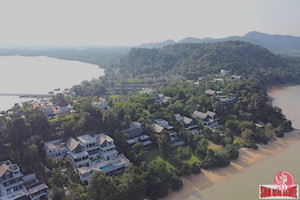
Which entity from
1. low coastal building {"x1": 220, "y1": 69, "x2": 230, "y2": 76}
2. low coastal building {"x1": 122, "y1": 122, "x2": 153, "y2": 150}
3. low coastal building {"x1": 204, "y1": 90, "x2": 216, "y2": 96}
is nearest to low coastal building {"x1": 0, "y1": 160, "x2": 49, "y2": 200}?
low coastal building {"x1": 122, "y1": 122, "x2": 153, "y2": 150}

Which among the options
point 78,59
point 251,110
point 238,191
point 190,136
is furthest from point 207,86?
point 78,59

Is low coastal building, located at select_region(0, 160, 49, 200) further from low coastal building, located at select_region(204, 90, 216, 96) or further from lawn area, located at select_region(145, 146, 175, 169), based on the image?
low coastal building, located at select_region(204, 90, 216, 96)

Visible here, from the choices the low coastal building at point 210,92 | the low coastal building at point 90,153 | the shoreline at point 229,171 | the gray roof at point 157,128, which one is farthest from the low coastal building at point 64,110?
the low coastal building at point 210,92

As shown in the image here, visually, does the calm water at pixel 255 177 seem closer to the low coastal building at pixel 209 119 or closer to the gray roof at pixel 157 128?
the low coastal building at pixel 209 119

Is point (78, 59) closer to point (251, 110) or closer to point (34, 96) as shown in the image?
point (34, 96)

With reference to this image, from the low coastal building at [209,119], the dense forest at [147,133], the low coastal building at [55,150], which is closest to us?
the dense forest at [147,133]

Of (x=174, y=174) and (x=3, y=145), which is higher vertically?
(x=3, y=145)
